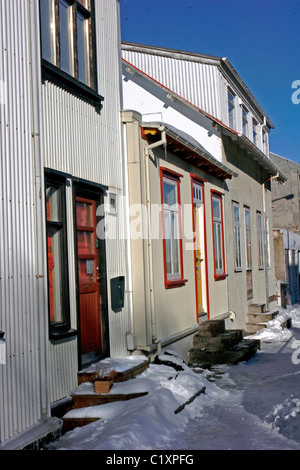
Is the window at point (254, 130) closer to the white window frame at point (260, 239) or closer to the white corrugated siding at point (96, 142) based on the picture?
the white window frame at point (260, 239)

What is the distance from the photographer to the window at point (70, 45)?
673cm

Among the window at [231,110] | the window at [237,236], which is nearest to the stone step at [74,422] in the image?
the window at [237,236]

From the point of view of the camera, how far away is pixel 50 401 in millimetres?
6020

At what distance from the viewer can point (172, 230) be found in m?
10.4

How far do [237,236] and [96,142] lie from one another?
335 inches

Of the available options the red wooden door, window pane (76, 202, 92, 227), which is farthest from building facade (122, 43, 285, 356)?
window pane (76, 202, 92, 227)

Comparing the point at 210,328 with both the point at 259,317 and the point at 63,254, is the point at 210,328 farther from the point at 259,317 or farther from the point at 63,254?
the point at 63,254

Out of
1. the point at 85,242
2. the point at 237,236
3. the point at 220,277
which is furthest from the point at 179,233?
the point at 237,236

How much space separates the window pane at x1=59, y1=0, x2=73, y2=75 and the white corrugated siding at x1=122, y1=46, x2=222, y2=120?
25.8 feet

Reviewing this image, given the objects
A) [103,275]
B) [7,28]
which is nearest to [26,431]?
[103,275]

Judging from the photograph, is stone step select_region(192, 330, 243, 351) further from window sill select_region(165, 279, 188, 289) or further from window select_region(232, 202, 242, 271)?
window select_region(232, 202, 242, 271)

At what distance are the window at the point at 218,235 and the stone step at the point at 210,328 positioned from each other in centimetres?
165

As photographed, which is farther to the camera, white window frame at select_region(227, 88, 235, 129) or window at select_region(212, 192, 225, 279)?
white window frame at select_region(227, 88, 235, 129)

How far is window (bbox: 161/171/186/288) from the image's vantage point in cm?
998
